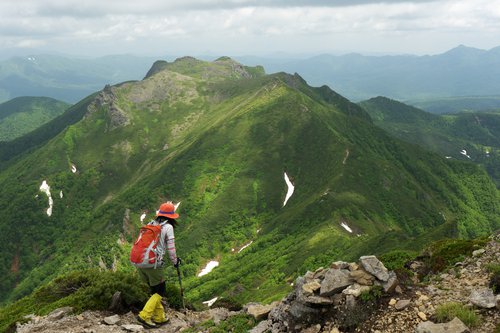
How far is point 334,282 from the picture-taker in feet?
54.6

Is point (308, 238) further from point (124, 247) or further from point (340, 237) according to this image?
point (124, 247)

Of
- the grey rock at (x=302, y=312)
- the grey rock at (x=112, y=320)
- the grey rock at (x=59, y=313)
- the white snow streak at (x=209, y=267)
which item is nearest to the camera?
the grey rock at (x=302, y=312)

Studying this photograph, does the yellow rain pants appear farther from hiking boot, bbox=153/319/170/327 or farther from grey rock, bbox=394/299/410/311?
grey rock, bbox=394/299/410/311

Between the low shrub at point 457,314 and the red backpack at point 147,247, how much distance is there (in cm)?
1329

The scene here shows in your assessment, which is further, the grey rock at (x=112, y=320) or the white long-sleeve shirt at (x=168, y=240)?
the grey rock at (x=112, y=320)

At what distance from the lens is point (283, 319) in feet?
56.9

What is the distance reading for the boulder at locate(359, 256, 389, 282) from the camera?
54.4ft

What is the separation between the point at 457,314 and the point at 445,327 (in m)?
0.90

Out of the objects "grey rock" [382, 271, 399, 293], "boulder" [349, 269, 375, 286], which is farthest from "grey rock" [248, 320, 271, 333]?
"grey rock" [382, 271, 399, 293]

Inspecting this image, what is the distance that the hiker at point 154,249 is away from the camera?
19.4 meters

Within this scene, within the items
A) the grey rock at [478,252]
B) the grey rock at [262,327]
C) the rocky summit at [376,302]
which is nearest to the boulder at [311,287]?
the rocky summit at [376,302]

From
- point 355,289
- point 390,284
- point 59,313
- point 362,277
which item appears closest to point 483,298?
point 390,284

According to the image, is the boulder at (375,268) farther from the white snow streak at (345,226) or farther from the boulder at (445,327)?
the white snow streak at (345,226)

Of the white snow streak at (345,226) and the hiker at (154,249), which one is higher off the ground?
the hiker at (154,249)
